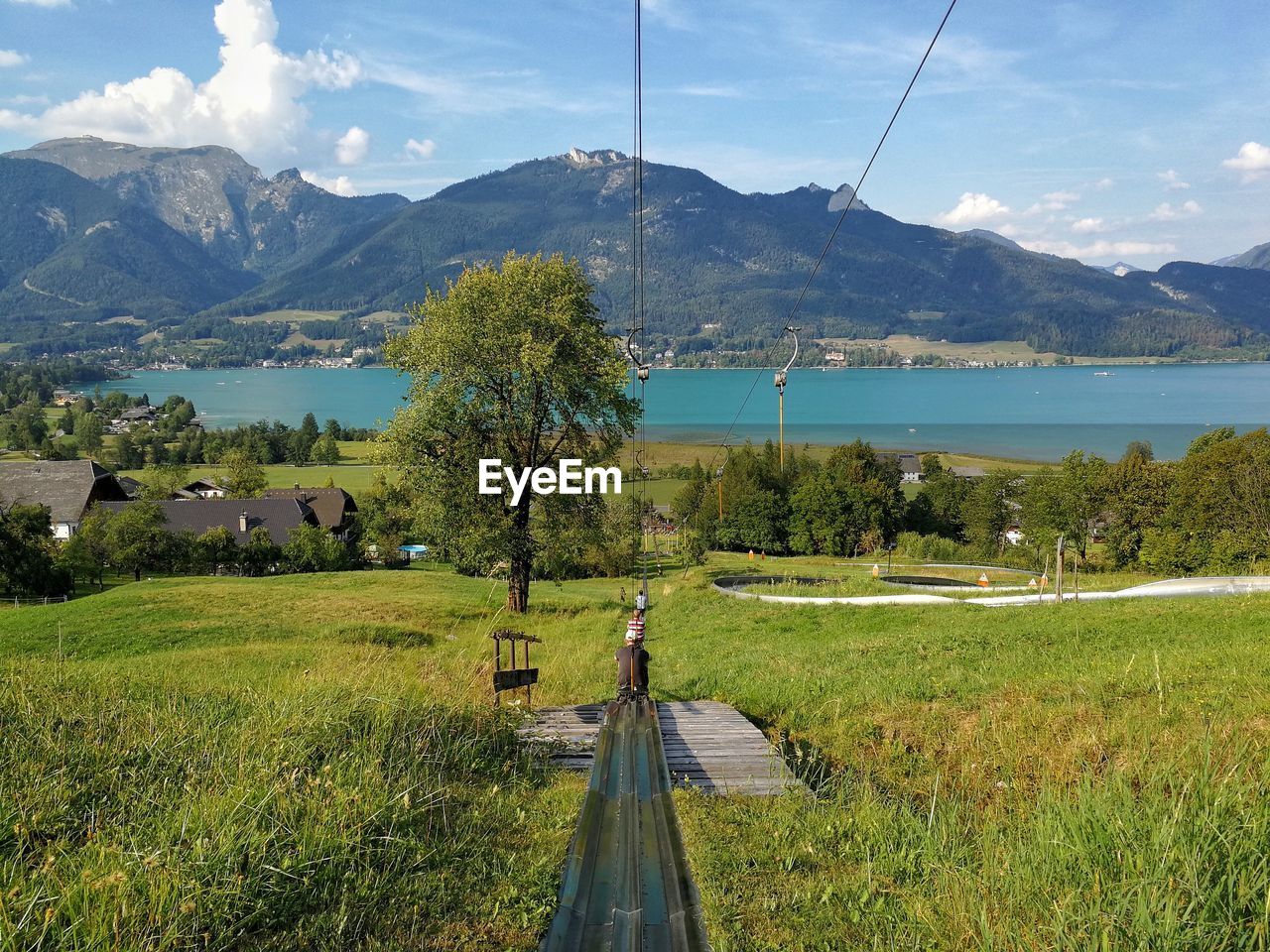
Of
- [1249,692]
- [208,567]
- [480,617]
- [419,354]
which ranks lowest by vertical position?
[208,567]

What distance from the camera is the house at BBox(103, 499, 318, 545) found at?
7694 centimetres

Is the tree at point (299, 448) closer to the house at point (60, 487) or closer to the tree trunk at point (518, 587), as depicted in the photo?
the house at point (60, 487)

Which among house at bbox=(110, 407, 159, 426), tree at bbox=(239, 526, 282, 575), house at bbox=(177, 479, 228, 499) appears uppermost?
house at bbox=(110, 407, 159, 426)

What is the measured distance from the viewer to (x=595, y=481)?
26.0m

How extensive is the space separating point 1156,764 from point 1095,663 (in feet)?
17.0

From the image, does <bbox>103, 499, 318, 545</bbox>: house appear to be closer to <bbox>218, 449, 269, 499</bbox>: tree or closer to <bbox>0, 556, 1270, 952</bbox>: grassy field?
<bbox>218, 449, 269, 499</bbox>: tree

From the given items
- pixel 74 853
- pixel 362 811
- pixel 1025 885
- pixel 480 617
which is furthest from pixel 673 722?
pixel 480 617

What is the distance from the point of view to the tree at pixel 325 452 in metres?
141

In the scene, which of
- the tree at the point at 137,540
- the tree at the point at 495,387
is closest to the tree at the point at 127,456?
the tree at the point at 137,540

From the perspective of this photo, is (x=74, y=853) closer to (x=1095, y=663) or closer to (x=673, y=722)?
(x=673, y=722)

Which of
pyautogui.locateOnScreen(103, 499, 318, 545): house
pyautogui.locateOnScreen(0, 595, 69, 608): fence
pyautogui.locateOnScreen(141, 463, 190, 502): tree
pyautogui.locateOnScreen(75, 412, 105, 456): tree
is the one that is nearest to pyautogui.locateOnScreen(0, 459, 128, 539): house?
pyautogui.locateOnScreen(141, 463, 190, 502): tree

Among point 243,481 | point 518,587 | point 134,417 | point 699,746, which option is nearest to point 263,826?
point 699,746

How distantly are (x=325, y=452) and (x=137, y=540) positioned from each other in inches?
3148

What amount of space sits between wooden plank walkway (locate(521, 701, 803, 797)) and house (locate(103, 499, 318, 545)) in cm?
7333
